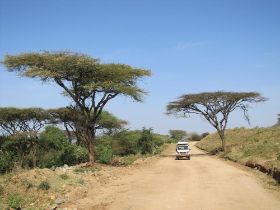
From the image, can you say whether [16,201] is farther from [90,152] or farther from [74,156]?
[74,156]

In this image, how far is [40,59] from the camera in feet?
87.6

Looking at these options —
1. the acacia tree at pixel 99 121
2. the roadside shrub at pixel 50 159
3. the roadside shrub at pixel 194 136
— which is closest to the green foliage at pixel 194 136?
the roadside shrub at pixel 194 136

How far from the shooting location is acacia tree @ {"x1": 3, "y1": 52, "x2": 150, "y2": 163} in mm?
26172

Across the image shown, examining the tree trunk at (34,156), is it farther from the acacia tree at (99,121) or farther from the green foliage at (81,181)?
A: the green foliage at (81,181)

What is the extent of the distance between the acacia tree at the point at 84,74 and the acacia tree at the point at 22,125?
565 inches

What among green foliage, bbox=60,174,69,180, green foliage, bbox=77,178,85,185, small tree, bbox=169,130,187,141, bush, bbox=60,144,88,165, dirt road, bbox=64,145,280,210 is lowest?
dirt road, bbox=64,145,280,210

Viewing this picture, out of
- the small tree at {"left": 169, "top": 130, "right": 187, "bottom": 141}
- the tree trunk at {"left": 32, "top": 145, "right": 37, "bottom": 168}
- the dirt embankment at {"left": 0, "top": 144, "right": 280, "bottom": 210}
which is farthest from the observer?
the small tree at {"left": 169, "top": 130, "right": 187, "bottom": 141}

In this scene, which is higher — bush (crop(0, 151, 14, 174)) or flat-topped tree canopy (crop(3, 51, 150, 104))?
flat-topped tree canopy (crop(3, 51, 150, 104))

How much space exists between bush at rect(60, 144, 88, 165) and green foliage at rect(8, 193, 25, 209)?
19.9 meters

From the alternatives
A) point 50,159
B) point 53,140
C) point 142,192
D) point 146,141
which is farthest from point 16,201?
point 146,141

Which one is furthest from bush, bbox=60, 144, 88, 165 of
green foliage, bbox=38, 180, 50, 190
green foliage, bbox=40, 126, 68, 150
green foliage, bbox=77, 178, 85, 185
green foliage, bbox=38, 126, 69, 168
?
green foliage, bbox=38, 180, 50, 190

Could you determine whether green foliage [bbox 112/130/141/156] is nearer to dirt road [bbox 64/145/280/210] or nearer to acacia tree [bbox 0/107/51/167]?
acacia tree [bbox 0/107/51/167]

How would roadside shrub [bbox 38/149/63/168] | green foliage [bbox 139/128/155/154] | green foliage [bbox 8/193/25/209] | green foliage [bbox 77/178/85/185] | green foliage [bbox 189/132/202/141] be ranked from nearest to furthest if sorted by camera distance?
green foliage [bbox 8/193/25/209] → green foliage [bbox 77/178/85/185] → roadside shrub [bbox 38/149/63/168] → green foliage [bbox 139/128/155/154] → green foliage [bbox 189/132/202/141]

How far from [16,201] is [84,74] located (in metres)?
14.5
